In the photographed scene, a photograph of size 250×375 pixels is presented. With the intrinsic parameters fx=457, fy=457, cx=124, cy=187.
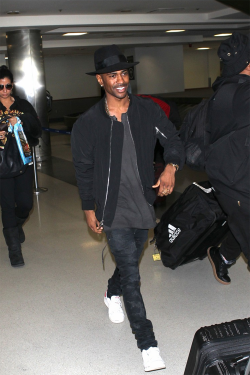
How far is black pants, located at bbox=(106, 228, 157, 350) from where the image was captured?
98.3 inches

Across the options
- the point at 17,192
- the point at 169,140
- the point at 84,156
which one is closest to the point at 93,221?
the point at 84,156

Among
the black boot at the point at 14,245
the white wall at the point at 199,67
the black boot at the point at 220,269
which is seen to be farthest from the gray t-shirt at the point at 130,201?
the white wall at the point at 199,67

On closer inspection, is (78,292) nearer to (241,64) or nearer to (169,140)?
(169,140)

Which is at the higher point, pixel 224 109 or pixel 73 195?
pixel 224 109

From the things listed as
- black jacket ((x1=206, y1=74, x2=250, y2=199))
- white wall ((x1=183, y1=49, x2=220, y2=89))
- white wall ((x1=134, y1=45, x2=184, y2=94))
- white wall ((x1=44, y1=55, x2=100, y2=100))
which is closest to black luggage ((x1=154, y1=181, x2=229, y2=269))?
black jacket ((x1=206, y1=74, x2=250, y2=199))

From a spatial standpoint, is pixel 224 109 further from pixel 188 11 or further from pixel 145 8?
pixel 188 11

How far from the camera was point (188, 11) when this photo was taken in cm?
1016

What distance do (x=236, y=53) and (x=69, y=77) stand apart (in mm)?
22565

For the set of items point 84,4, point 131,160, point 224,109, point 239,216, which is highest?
point 84,4

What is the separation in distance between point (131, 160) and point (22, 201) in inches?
67.3

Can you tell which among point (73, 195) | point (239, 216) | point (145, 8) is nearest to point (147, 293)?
point (239, 216)

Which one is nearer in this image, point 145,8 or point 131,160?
point 131,160

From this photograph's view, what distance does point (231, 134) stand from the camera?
243 cm

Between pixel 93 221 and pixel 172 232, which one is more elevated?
pixel 93 221
